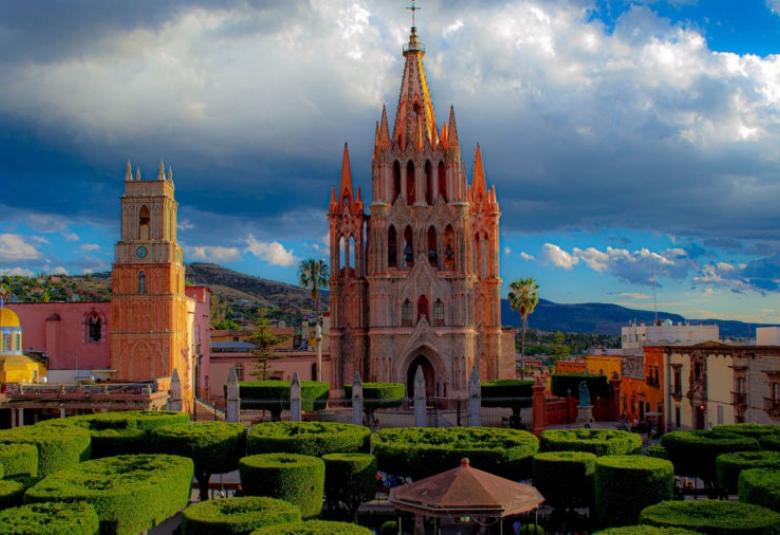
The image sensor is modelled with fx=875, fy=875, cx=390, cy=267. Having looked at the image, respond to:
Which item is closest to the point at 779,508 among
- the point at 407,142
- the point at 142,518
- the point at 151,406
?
the point at 142,518

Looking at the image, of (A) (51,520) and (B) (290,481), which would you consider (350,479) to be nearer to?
(B) (290,481)

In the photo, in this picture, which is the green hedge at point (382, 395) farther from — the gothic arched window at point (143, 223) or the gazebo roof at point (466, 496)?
the gazebo roof at point (466, 496)

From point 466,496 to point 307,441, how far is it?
420 inches

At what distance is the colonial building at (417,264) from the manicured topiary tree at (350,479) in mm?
32637

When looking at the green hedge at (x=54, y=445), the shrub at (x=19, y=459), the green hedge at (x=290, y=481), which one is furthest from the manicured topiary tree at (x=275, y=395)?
the green hedge at (x=290, y=481)

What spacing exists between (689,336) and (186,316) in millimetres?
42194

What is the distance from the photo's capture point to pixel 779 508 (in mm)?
23250

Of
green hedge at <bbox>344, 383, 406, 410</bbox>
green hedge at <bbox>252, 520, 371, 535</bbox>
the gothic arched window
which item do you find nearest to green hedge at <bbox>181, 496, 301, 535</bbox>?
green hedge at <bbox>252, 520, 371, 535</bbox>

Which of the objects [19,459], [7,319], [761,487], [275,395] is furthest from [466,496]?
[7,319]

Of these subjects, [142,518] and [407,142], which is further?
[407,142]

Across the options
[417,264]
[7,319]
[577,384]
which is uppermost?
[417,264]

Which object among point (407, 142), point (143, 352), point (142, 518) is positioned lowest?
point (142, 518)

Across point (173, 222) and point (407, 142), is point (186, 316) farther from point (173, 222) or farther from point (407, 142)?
point (407, 142)

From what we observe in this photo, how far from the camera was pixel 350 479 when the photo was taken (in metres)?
30.4
